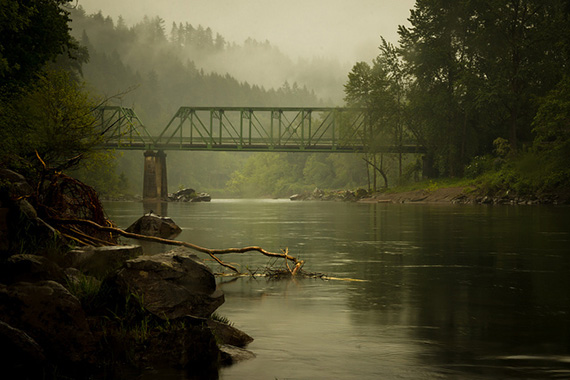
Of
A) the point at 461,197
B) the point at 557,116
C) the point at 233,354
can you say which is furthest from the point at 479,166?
the point at 233,354

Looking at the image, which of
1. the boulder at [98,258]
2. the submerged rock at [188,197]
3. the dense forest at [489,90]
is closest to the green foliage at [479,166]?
the dense forest at [489,90]

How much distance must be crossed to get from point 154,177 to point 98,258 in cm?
9401

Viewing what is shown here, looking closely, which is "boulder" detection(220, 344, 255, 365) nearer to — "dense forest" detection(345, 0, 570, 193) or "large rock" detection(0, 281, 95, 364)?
"large rock" detection(0, 281, 95, 364)

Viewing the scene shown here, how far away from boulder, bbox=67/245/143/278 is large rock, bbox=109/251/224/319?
6.34ft

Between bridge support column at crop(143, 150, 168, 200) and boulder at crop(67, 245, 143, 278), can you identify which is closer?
boulder at crop(67, 245, 143, 278)

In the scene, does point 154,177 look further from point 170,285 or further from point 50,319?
point 50,319

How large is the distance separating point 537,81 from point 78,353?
69940 mm

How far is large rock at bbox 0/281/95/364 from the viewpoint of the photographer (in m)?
7.05

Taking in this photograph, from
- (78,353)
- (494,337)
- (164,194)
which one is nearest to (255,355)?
(78,353)

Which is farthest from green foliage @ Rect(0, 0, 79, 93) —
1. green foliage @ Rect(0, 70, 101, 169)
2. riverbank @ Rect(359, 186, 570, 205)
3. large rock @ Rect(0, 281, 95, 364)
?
riverbank @ Rect(359, 186, 570, 205)

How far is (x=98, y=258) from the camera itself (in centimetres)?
1104

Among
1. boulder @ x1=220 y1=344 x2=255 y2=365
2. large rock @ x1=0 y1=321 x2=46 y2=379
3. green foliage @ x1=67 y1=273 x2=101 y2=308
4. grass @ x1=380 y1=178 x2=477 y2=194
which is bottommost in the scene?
boulder @ x1=220 y1=344 x2=255 y2=365

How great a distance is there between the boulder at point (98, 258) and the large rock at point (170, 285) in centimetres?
193

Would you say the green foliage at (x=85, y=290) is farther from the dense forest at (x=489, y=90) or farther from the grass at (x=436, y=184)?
the grass at (x=436, y=184)
